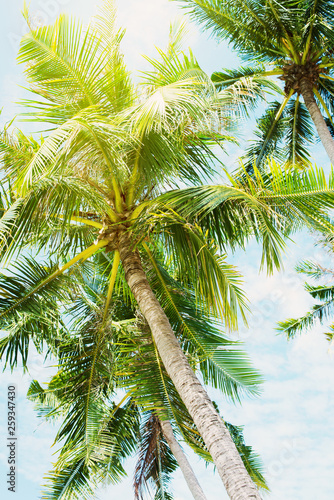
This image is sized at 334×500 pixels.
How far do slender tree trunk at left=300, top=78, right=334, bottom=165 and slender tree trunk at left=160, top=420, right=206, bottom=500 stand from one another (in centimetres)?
584

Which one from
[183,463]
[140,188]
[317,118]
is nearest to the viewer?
[140,188]

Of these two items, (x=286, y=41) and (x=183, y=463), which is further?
(x=286, y=41)

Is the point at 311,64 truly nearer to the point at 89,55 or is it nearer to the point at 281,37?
the point at 281,37

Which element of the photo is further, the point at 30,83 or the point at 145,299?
the point at 30,83

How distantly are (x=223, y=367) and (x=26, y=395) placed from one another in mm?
4751

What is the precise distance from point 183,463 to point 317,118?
701 cm

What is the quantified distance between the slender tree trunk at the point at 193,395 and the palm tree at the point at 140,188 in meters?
0.02

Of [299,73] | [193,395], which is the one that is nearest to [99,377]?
[193,395]

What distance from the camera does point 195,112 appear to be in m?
4.59

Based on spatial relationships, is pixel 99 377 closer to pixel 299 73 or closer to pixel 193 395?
pixel 193 395

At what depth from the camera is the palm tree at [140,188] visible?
4.83 meters

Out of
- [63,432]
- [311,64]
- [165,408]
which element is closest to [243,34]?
[311,64]

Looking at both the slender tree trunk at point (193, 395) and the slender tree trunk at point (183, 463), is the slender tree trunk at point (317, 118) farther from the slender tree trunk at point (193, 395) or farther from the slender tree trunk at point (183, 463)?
the slender tree trunk at point (183, 463)

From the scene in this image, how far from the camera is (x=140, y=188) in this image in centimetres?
591
